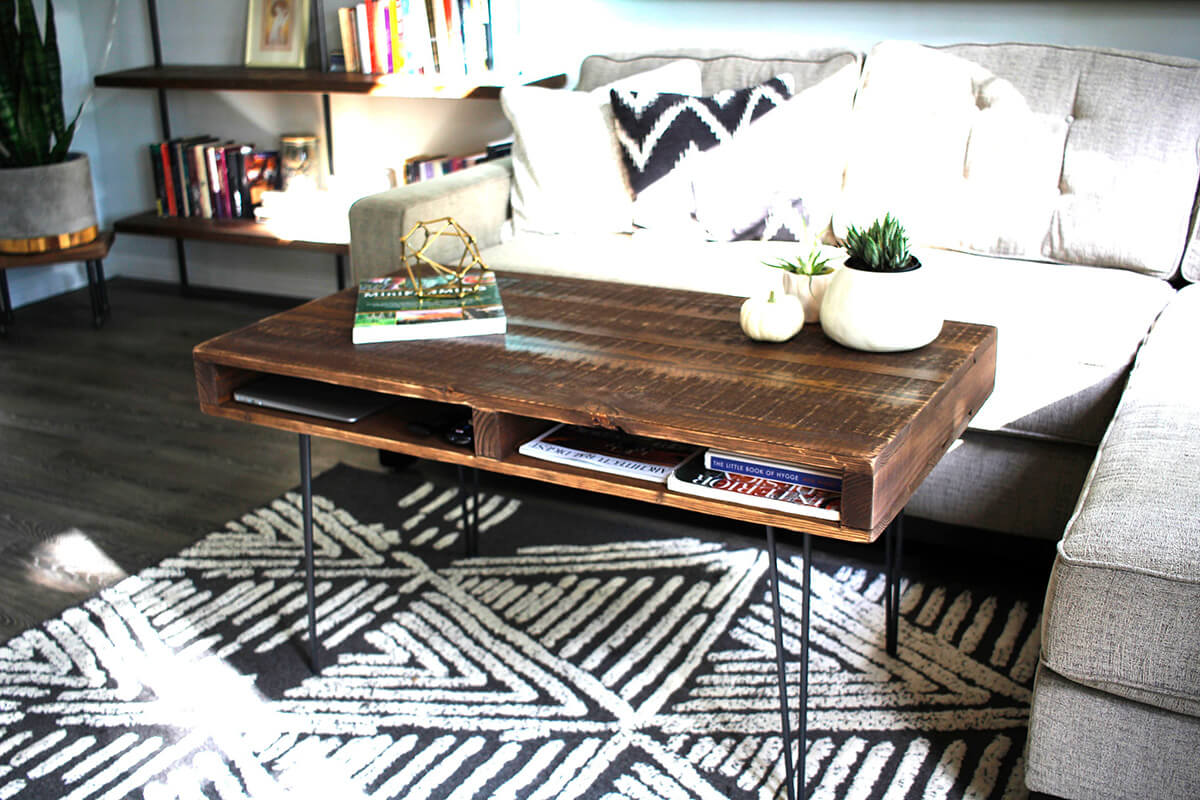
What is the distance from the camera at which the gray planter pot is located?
10.9 ft

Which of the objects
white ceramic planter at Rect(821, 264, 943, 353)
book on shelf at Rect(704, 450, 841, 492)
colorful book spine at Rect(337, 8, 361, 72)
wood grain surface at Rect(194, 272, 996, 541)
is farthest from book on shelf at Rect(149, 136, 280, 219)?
book on shelf at Rect(704, 450, 841, 492)

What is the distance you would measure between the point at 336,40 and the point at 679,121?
4.86 feet

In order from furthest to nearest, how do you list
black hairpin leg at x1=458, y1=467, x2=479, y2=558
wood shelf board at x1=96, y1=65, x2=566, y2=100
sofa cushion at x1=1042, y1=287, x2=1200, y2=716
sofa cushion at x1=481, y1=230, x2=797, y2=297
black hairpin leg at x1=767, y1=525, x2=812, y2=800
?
wood shelf board at x1=96, y1=65, x2=566, y2=100 → sofa cushion at x1=481, y1=230, x2=797, y2=297 → black hairpin leg at x1=458, y1=467, x2=479, y2=558 → black hairpin leg at x1=767, y1=525, x2=812, y2=800 → sofa cushion at x1=1042, y1=287, x2=1200, y2=716

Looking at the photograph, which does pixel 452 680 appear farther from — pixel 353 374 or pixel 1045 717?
pixel 1045 717

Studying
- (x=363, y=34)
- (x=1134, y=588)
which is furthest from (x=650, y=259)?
(x=363, y=34)

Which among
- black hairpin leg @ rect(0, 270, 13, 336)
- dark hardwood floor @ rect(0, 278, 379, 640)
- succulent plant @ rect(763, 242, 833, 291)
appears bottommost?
dark hardwood floor @ rect(0, 278, 379, 640)

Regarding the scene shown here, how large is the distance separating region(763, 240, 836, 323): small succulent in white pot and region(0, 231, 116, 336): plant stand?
2.53 m

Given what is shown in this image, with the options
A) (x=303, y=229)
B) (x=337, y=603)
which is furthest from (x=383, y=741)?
(x=303, y=229)

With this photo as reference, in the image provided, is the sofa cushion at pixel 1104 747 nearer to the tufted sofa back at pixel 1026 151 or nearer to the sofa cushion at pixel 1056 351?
the sofa cushion at pixel 1056 351

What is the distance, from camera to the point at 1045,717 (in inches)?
52.7

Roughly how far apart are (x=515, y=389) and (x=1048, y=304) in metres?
1.08

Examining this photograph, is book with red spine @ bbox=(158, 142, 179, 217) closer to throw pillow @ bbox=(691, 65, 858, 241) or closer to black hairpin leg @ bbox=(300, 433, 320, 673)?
throw pillow @ bbox=(691, 65, 858, 241)

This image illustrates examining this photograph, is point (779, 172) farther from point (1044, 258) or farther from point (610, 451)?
point (610, 451)

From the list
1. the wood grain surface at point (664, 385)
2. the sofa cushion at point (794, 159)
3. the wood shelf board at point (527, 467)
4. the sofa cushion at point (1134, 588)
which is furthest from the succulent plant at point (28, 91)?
the sofa cushion at point (1134, 588)
